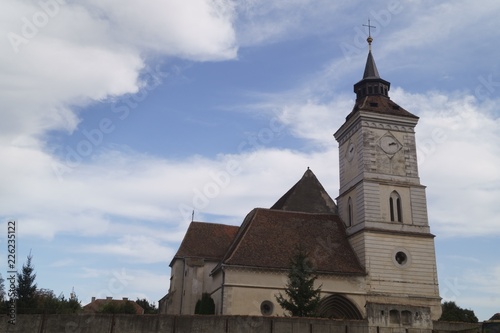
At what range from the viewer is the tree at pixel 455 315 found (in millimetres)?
33450

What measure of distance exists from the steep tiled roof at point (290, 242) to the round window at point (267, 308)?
2356 mm

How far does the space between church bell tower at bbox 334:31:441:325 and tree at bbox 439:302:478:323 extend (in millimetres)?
1006

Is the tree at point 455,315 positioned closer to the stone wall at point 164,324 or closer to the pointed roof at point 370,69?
the stone wall at point 164,324

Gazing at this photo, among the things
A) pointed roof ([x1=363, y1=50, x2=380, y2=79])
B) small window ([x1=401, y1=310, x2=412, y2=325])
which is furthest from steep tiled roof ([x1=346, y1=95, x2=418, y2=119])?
small window ([x1=401, y1=310, x2=412, y2=325])

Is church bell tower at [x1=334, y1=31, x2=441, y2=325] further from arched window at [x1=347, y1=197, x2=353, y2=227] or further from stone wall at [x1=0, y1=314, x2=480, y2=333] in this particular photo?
stone wall at [x1=0, y1=314, x2=480, y2=333]

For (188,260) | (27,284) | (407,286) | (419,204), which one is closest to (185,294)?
(188,260)

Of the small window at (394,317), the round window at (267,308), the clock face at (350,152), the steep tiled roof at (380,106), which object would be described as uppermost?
the steep tiled roof at (380,106)

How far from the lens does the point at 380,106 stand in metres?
38.6

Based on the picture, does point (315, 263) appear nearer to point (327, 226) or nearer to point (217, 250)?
point (327, 226)

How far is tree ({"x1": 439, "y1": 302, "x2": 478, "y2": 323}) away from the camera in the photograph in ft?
110

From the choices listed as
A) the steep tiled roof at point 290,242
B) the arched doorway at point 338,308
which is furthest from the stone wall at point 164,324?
the steep tiled roof at point 290,242

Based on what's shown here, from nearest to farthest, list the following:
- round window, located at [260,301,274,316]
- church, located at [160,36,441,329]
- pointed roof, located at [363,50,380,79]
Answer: round window, located at [260,301,274,316], church, located at [160,36,441,329], pointed roof, located at [363,50,380,79]

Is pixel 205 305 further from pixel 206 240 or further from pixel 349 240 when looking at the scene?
pixel 349 240

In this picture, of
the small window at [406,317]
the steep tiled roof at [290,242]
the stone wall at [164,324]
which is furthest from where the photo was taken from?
the steep tiled roof at [290,242]
